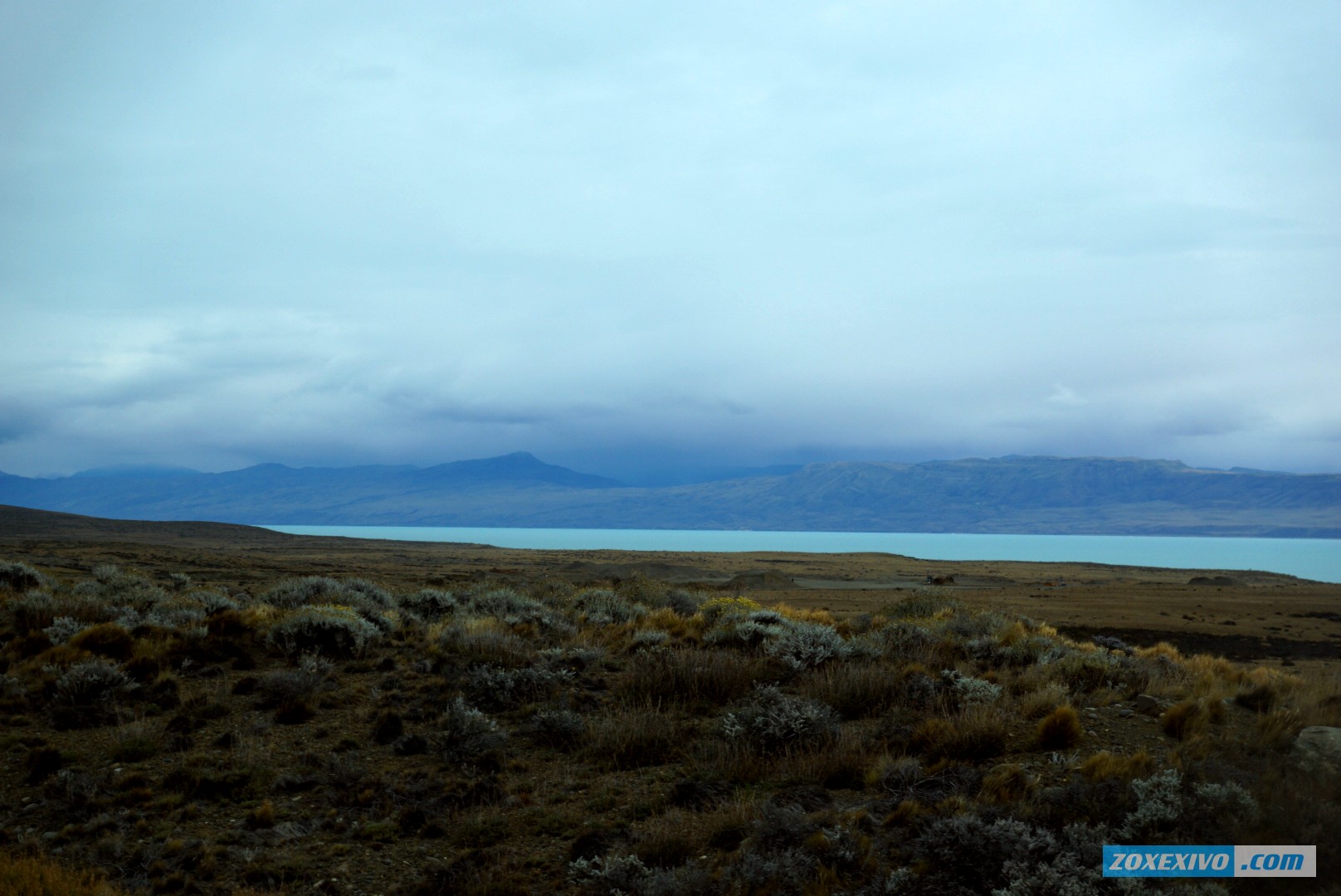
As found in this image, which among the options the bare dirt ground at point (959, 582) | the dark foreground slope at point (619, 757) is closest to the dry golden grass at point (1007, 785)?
the dark foreground slope at point (619, 757)

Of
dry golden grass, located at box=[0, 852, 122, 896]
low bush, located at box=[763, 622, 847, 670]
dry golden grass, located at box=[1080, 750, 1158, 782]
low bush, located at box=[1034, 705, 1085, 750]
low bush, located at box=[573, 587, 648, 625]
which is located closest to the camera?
dry golden grass, located at box=[0, 852, 122, 896]

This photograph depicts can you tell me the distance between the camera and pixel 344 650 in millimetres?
12328

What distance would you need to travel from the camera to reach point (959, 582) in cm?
5316

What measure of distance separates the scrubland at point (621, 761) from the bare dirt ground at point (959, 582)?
8896mm

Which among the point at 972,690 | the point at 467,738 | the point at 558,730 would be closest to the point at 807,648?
the point at 972,690

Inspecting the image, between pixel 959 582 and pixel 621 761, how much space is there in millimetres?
49400

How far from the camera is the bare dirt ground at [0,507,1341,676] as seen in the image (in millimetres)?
28141

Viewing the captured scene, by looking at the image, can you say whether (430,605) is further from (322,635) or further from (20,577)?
(20,577)

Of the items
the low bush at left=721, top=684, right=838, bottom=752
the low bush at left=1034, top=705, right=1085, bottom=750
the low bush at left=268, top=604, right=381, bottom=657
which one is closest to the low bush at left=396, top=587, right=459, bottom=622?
the low bush at left=268, top=604, right=381, bottom=657

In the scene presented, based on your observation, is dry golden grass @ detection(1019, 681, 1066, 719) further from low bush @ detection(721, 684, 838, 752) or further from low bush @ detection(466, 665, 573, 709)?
low bush @ detection(466, 665, 573, 709)

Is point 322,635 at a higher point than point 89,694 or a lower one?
higher

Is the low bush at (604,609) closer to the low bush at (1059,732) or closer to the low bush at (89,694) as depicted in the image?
the low bush at (89,694)

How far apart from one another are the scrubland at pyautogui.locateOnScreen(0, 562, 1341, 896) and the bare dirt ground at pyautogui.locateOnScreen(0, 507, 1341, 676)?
350 inches

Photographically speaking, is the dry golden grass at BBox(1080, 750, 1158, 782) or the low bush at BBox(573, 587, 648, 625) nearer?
the dry golden grass at BBox(1080, 750, 1158, 782)
